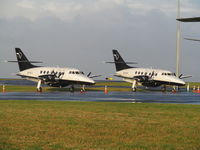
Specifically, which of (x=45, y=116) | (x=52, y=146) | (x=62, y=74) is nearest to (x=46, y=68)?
(x=62, y=74)

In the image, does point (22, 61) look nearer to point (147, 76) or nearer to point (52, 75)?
point (52, 75)

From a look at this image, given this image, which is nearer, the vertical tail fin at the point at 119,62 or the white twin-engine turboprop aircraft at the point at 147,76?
the white twin-engine turboprop aircraft at the point at 147,76

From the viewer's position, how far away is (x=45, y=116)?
21844 mm

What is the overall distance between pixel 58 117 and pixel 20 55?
153ft

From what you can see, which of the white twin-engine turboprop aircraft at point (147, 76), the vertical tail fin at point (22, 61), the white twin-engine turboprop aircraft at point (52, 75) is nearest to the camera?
the white twin-engine turboprop aircraft at point (52, 75)

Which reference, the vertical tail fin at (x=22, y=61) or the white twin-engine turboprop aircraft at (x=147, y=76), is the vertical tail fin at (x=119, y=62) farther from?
the vertical tail fin at (x=22, y=61)

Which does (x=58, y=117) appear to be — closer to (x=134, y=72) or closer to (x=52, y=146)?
(x=52, y=146)

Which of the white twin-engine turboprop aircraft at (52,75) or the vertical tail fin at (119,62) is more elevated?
the vertical tail fin at (119,62)

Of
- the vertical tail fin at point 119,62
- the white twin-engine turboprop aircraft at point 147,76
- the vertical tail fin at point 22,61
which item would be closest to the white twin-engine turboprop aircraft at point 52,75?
the vertical tail fin at point 22,61

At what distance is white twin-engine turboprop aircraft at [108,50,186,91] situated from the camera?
6439cm

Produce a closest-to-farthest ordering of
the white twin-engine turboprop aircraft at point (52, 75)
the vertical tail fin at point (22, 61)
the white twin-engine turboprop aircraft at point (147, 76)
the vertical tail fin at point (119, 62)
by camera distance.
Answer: the white twin-engine turboprop aircraft at point (52, 75)
the white twin-engine turboprop aircraft at point (147, 76)
the vertical tail fin at point (22, 61)
the vertical tail fin at point (119, 62)

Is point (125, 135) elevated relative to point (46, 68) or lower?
lower

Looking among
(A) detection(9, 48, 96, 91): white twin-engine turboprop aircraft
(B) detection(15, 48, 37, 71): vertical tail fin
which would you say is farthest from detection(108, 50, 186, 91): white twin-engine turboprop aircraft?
(B) detection(15, 48, 37, 71): vertical tail fin

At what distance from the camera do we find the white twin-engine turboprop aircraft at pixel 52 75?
198 feet
